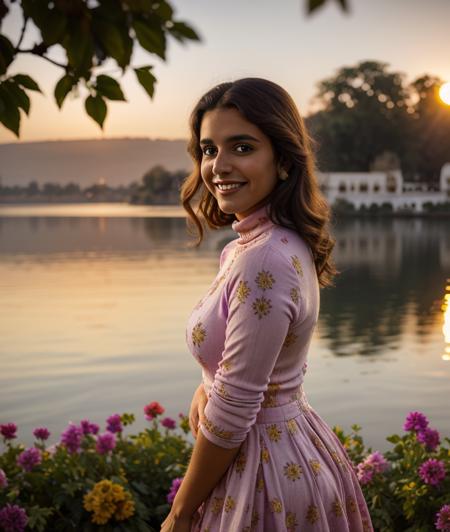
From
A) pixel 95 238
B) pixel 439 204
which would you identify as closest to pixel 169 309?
pixel 95 238

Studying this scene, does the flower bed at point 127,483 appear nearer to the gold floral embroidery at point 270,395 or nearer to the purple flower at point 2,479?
the purple flower at point 2,479

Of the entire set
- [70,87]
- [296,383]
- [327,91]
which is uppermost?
[327,91]

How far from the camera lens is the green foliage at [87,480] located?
2.91 metres

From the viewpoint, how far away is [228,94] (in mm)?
1666

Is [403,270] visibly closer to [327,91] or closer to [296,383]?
[296,383]

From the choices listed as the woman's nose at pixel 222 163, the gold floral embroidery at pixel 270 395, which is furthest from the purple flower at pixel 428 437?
the woman's nose at pixel 222 163

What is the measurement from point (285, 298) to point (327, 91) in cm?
5466

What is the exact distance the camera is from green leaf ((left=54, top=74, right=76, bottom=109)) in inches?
45.8

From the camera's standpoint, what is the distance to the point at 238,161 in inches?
65.2

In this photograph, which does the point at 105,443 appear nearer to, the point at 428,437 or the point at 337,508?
the point at 428,437

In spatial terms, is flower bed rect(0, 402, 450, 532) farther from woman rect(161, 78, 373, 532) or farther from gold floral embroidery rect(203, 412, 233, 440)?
gold floral embroidery rect(203, 412, 233, 440)

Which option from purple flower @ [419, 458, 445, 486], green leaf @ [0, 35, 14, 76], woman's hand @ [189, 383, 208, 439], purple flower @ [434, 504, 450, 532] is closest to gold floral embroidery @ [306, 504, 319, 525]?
woman's hand @ [189, 383, 208, 439]

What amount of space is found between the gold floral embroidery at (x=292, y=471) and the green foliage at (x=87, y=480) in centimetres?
141

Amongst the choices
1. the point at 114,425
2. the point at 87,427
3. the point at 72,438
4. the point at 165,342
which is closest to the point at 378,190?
the point at 165,342
